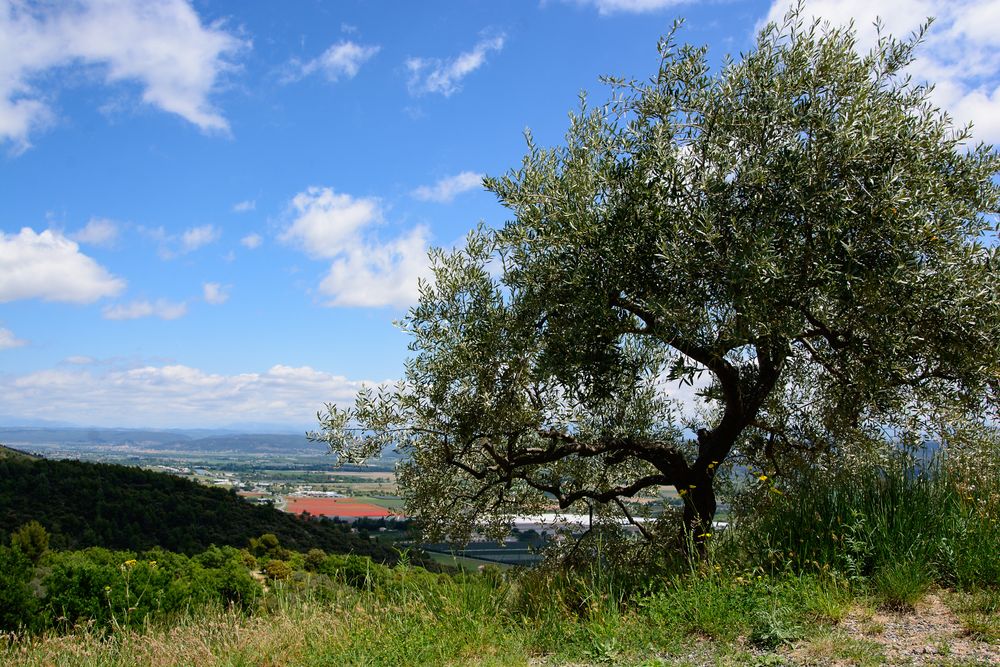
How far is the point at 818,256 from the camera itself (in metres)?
7.93

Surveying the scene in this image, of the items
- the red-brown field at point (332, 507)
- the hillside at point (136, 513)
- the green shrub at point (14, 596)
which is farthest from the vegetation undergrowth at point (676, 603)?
the red-brown field at point (332, 507)

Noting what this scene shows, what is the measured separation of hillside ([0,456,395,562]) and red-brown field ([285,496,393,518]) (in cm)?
214

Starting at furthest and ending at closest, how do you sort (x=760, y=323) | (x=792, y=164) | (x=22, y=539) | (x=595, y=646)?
(x=22, y=539) < (x=792, y=164) < (x=760, y=323) < (x=595, y=646)

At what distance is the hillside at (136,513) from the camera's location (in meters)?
49.2

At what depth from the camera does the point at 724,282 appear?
7.95 m

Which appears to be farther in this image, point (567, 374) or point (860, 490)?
point (567, 374)

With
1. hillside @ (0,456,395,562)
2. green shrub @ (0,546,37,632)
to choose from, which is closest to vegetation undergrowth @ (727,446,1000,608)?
green shrub @ (0,546,37,632)

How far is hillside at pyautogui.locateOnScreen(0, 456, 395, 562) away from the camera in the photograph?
4919 cm

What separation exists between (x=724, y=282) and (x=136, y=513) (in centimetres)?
5673

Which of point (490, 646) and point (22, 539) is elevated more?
point (490, 646)

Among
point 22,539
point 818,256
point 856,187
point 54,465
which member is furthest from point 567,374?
point 54,465

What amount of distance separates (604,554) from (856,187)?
6.58 metres

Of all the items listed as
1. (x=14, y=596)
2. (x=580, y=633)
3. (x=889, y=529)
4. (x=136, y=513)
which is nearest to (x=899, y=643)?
(x=889, y=529)

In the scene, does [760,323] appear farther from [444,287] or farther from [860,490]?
[444,287]
